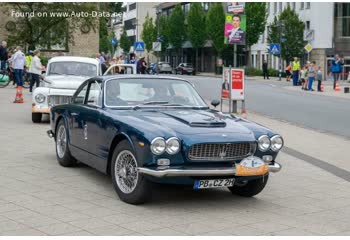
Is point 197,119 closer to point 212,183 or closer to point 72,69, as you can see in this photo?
point 212,183

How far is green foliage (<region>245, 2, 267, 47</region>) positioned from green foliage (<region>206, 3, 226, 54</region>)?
6.38 meters

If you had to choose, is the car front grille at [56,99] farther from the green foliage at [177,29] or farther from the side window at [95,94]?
the green foliage at [177,29]

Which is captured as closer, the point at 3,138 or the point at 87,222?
the point at 87,222

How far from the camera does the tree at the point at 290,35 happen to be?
6388cm

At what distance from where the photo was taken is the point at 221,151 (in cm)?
717

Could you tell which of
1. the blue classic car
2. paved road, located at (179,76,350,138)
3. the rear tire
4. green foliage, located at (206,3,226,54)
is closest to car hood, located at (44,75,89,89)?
the rear tire

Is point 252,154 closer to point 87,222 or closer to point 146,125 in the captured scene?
point 146,125

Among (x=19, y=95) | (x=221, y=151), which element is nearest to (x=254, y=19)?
(x=19, y=95)

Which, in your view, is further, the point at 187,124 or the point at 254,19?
the point at 254,19

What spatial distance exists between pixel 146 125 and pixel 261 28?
2711 inches

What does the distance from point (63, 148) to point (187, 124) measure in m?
2.98

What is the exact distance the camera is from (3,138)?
508 inches

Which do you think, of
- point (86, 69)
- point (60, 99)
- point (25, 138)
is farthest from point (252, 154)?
point (86, 69)
